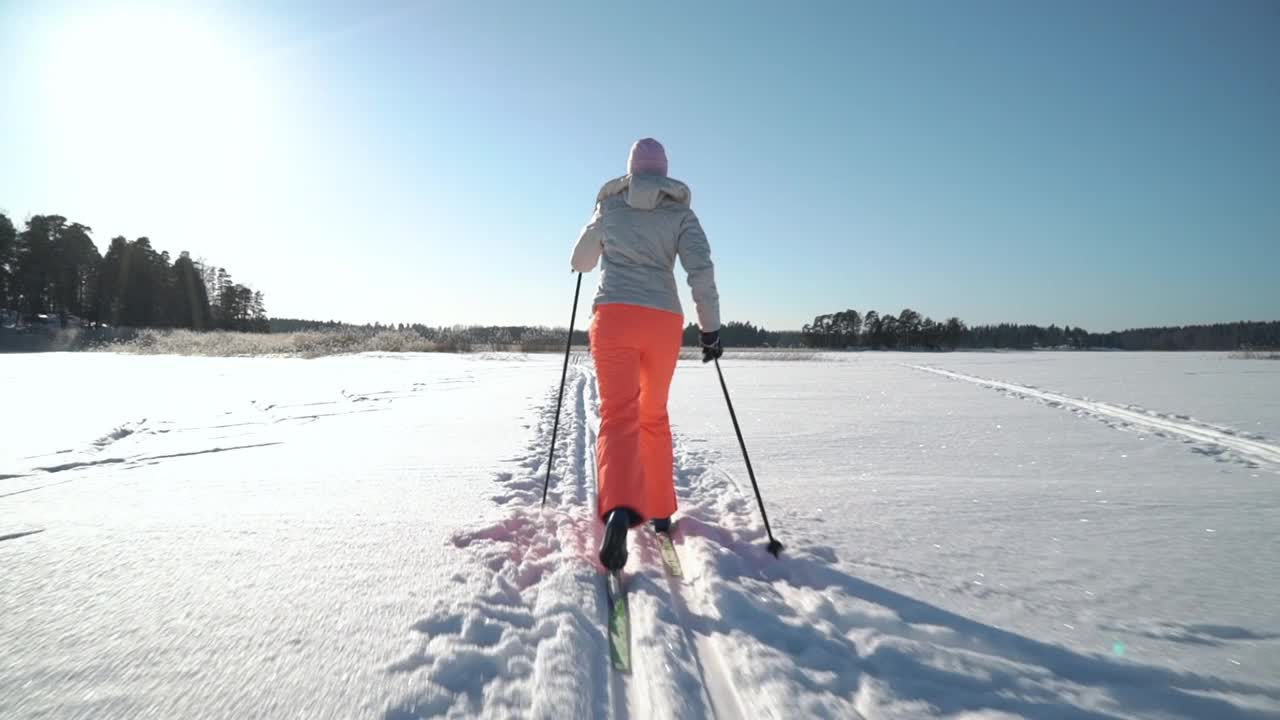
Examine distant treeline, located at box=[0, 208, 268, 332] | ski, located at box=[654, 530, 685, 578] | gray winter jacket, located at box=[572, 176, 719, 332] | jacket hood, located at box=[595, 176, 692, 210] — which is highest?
distant treeline, located at box=[0, 208, 268, 332]

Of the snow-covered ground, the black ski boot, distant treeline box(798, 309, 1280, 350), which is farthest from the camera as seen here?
distant treeline box(798, 309, 1280, 350)

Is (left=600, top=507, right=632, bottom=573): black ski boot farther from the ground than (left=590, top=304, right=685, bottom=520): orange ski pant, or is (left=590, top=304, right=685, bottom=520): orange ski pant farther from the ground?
(left=590, top=304, right=685, bottom=520): orange ski pant

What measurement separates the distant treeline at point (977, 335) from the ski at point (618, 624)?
77.5 meters

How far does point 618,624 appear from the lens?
163cm

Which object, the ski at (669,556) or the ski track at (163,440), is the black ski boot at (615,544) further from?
the ski track at (163,440)

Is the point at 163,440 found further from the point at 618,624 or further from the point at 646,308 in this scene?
the point at 618,624

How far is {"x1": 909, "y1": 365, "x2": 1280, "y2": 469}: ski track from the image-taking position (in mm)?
3934

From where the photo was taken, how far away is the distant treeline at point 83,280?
38.6m

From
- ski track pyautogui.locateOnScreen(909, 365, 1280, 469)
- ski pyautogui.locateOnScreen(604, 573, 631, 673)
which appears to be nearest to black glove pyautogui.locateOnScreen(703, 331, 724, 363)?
ski pyautogui.locateOnScreen(604, 573, 631, 673)

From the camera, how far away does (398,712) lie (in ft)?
3.57

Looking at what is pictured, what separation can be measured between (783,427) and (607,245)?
350 centimetres

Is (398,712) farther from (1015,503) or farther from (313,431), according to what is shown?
(313,431)

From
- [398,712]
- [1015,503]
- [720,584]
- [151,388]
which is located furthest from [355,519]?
[151,388]

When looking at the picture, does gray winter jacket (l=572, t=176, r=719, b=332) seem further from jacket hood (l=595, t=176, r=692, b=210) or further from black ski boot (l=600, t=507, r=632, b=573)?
black ski boot (l=600, t=507, r=632, b=573)
